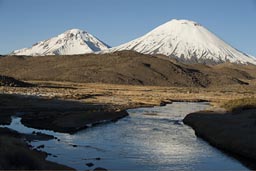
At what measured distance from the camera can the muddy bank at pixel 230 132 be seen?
2875 cm

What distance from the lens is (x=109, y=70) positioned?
150 metres

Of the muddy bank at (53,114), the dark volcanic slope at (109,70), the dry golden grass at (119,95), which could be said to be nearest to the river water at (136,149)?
the muddy bank at (53,114)

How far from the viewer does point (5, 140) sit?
2375 cm


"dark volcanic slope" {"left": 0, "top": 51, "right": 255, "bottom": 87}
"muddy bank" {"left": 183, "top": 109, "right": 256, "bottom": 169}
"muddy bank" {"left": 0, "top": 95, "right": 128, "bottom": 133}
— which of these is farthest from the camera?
"dark volcanic slope" {"left": 0, "top": 51, "right": 255, "bottom": 87}

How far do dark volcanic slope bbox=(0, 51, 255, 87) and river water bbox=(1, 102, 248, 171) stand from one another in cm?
10085

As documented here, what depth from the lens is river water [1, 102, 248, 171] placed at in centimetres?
2494

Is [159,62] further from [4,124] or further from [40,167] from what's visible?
[40,167]

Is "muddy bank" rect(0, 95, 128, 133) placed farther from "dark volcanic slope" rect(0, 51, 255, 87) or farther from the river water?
"dark volcanic slope" rect(0, 51, 255, 87)

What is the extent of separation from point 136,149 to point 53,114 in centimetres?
2020

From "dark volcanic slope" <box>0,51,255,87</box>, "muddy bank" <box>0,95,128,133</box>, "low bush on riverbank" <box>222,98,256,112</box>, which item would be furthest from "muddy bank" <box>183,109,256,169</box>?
"dark volcanic slope" <box>0,51,255,87</box>

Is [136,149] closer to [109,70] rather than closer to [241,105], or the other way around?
[241,105]

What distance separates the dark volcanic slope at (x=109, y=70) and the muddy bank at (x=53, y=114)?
79.0m

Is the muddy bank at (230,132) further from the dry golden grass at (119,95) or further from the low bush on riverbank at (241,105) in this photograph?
the dry golden grass at (119,95)

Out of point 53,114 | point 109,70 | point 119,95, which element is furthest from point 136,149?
point 109,70
